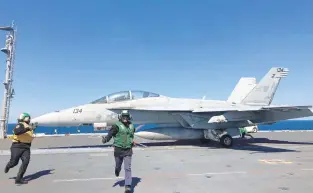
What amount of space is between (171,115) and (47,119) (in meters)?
6.65

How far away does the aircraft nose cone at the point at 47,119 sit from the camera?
12726mm

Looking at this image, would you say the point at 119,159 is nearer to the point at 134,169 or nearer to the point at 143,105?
the point at 134,169

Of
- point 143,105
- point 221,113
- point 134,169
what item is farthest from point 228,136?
point 134,169

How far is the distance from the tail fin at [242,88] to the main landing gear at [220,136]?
420 inches

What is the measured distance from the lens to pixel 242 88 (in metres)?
24.5

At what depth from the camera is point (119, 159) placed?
5.75 m

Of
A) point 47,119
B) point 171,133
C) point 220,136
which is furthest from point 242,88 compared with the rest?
point 47,119

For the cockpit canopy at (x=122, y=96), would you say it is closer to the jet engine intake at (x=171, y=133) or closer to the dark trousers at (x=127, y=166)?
the jet engine intake at (x=171, y=133)

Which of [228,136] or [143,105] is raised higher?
[143,105]

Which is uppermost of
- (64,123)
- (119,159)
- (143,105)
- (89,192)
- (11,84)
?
(11,84)

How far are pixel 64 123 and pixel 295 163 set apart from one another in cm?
1055

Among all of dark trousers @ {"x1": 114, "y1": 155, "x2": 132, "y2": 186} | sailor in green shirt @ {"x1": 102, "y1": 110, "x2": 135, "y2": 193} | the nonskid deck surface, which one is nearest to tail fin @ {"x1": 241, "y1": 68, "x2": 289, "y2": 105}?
the nonskid deck surface

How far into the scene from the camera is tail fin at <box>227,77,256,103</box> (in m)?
24.2

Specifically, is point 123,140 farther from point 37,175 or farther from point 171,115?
point 171,115
